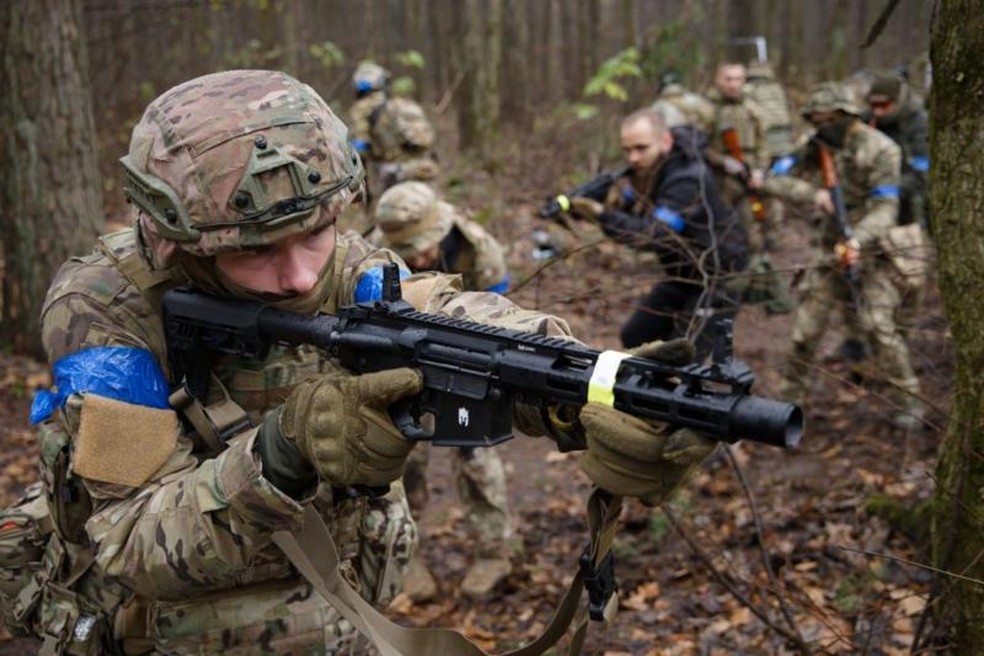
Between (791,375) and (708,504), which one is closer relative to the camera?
(708,504)

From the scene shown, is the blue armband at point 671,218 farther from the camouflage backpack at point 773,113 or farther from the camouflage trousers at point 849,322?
the camouflage backpack at point 773,113

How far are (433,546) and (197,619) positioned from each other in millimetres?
3313

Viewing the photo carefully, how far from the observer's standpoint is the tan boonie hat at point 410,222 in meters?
4.89

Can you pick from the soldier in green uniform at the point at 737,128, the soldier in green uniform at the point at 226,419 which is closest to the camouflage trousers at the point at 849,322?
the soldier in green uniform at the point at 737,128

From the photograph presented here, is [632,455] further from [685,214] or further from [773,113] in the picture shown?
[773,113]

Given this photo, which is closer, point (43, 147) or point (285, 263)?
point (285, 263)

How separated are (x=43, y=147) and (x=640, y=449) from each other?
5746mm

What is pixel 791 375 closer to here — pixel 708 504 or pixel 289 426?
pixel 708 504

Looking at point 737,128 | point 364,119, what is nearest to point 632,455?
point 364,119

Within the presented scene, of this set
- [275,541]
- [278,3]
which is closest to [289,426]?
[275,541]

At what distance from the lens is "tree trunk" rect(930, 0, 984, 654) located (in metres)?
2.57

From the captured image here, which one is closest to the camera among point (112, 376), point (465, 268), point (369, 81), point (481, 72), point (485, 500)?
point (112, 376)

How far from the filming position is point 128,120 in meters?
10.8

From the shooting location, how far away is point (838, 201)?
6836 millimetres
